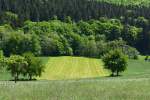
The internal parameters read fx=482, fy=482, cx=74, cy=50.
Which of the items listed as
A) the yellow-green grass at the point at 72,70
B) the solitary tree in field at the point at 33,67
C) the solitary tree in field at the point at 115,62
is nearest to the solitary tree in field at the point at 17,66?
the solitary tree in field at the point at 33,67

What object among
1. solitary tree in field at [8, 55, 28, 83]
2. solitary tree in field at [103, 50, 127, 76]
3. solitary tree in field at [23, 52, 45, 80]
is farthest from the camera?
solitary tree in field at [103, 50, 127, 76]

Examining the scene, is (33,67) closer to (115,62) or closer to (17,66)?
(17,66)

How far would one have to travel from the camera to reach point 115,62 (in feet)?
407

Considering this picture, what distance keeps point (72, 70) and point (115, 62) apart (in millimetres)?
13229

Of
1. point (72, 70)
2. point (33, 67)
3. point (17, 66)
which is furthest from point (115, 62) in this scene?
point (17, 66)

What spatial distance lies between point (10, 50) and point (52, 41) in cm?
2186

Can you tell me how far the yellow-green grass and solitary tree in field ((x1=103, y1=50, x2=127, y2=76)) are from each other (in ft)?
10.1

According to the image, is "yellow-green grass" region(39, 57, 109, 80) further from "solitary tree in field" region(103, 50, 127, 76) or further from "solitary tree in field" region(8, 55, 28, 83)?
"solitary tree in field" region(8, 55, 28, 83)

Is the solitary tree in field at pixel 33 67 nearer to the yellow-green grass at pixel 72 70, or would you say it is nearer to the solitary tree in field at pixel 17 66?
the solitary tree in field at pixel 17 66

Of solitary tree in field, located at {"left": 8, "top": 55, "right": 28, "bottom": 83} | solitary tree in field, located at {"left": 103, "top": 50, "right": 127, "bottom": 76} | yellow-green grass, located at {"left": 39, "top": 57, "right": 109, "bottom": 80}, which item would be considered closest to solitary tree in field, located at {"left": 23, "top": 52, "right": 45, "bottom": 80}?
solitary tree in field, located at {"left": 8, "top": 55, "right": 28, "bottom": 83}

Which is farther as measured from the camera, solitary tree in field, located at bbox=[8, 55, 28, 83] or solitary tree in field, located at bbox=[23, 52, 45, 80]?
solitary tree in field, located at bbox=[23, 52, 45, 80]

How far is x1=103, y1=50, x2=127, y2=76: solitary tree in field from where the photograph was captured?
402ft

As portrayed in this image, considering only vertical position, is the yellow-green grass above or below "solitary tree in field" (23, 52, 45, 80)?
below

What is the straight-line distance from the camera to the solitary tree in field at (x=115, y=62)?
12256 centimetres
